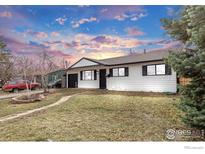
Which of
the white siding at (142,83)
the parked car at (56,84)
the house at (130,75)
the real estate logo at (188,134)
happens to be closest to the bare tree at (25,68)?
the parked car at (56,84)

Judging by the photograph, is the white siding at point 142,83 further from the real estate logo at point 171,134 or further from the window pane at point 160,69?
the real estate logo at point 171,134

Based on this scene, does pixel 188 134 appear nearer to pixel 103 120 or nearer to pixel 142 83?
pixel 103 120

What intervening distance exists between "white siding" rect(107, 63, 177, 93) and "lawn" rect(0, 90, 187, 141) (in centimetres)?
32

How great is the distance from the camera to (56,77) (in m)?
5.75

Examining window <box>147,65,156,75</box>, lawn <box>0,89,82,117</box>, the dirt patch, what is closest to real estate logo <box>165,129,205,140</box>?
window <box>147,65,156,75</box>

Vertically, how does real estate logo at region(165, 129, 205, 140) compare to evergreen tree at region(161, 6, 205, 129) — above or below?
below

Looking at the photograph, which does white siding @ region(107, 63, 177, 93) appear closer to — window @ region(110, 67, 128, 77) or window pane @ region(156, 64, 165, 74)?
window pane @ region(156, 64, 165, 74)

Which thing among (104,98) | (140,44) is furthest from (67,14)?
(104,98)

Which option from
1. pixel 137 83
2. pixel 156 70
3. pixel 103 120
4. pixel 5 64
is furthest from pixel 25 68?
pixel 156 70

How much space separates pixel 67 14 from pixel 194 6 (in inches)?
84.0

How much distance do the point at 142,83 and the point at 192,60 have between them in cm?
201

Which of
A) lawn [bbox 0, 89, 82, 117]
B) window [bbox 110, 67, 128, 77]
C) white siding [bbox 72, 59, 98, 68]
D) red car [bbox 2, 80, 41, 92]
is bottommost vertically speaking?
lawn [bbox 0, 89, 82, 117]

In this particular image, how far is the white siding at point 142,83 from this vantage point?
5.35m

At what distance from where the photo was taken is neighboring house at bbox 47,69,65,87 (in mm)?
5516
